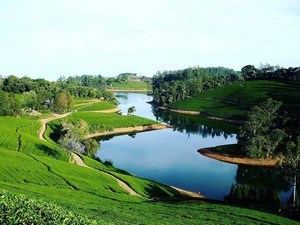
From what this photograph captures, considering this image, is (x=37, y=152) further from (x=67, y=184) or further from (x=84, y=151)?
(x=67, y=184)

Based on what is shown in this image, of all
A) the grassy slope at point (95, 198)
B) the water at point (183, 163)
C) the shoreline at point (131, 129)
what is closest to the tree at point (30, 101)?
the shoreline at point (131, 129)

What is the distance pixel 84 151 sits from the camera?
99.5m

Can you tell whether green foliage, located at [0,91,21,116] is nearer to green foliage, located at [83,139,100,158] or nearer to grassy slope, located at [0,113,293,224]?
green foliage, located at [83,139,100,158]

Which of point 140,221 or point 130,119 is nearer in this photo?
point 140,221

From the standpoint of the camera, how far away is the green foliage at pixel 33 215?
65.1 feet

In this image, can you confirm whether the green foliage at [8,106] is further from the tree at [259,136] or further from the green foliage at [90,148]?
the tree at [259,136]

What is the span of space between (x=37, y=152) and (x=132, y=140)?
57282 mm

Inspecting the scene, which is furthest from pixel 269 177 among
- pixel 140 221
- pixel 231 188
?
pixel 140 221

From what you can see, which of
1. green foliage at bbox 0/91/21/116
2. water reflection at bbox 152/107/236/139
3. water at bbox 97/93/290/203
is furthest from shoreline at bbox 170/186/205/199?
green foliage at bbox 0/91/21/116

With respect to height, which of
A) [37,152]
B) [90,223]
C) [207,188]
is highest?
[90,223]

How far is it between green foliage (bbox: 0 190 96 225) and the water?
5558cm

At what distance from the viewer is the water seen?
8094cm

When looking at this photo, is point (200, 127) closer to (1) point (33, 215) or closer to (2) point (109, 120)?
(2) point (109, 120)

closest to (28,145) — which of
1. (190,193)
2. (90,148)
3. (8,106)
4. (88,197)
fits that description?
(90,148)
